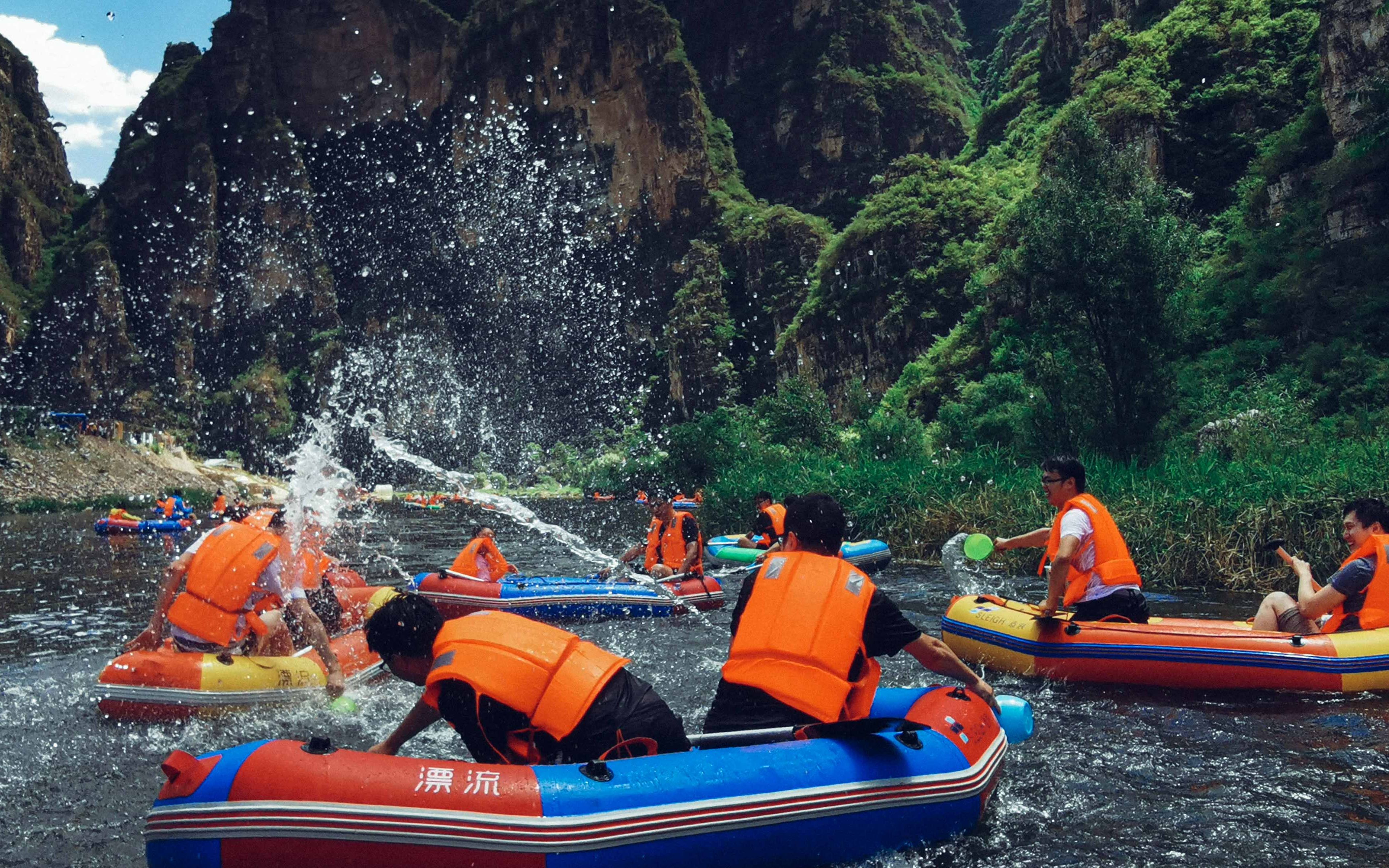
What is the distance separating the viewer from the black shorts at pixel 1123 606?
7.25 metres

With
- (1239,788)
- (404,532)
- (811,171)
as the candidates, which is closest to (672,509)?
(1239,788)

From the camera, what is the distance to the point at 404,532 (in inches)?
1025

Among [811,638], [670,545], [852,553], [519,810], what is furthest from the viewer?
[852,553]

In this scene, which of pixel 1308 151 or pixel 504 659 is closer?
pixel 504 659

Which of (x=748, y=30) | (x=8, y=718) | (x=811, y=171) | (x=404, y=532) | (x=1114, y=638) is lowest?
(x=404, y=532)

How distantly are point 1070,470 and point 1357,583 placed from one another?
199 centimetres

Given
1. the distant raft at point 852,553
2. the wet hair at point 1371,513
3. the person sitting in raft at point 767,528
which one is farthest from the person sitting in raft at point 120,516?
the wet hair at point 1371,513

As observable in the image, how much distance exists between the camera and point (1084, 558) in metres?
7.20

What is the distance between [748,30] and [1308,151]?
196 ft

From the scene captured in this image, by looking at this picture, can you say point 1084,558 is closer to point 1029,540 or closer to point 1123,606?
point 1123,606

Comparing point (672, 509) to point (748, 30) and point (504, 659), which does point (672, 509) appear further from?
point (748, 30)

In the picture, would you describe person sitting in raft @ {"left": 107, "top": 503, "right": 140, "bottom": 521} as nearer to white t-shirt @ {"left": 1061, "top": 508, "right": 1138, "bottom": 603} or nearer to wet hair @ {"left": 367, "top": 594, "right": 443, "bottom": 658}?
white t-shirt @ {"left": 1061, "top": 508, "right": 1138, "bottom": 603}

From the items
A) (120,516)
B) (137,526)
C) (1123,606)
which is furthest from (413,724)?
(120,516)

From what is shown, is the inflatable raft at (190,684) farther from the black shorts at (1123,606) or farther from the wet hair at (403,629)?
the black shorts at (1123,606)
